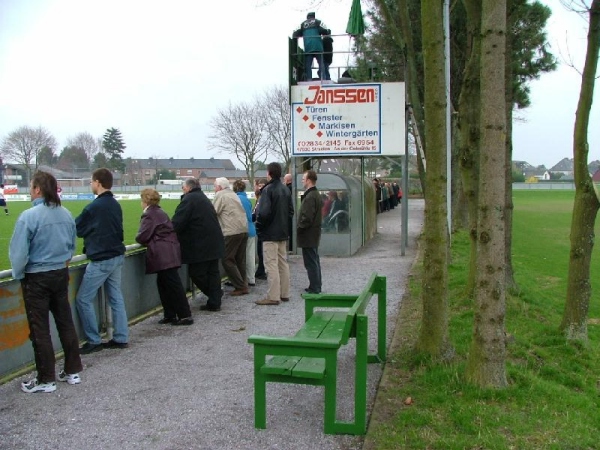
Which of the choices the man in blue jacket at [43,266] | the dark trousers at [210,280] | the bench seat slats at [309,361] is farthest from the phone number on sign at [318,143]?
the man in blue jacket at [43,266]

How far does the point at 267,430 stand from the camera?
4602mm

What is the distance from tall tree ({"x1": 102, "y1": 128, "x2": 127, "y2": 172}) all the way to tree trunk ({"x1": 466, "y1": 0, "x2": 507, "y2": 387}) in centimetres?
8658

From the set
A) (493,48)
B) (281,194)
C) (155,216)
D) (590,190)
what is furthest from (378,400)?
(281,194)

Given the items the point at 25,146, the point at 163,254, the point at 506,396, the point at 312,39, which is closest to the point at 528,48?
the point at 312,39

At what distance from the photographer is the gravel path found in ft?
14.6

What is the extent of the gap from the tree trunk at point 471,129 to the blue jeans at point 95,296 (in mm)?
4006

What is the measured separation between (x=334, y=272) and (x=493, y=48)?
25.2 feet

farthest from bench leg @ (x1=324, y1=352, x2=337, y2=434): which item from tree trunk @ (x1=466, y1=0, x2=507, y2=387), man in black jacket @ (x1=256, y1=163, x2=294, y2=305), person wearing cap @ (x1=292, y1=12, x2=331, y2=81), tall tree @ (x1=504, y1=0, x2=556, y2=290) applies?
person wearing cap @ (x1=292, y1=12, x2=331, y2=81)

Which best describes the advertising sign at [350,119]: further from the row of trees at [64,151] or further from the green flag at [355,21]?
the row of trees at [64,151]

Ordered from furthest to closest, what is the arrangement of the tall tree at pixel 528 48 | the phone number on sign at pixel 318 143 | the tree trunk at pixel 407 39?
the tall tree at pixel 528 48
the phone number on sign at pixel 318 143
the tree trunk at pixel 407 39

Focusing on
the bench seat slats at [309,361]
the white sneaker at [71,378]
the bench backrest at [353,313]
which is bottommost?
the white sneaker at [71,378]

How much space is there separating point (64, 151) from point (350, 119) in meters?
76.9

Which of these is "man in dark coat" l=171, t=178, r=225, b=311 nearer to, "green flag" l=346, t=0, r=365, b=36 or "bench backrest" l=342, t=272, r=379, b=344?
"bench backrest" l=342, t=272, r=379, b=344

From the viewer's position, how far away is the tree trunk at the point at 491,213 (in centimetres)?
497
